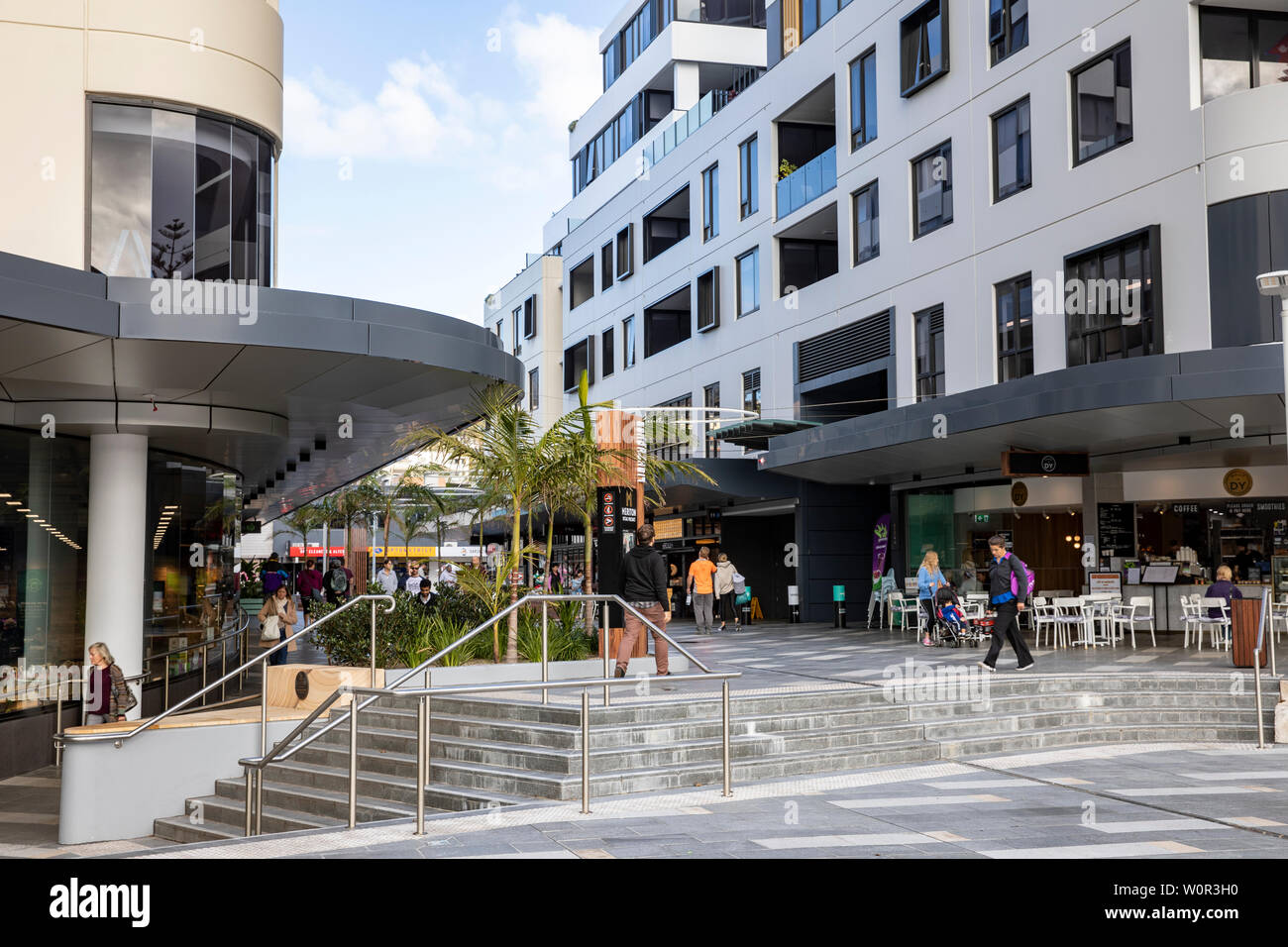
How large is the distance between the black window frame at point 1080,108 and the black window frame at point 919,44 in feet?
12.9

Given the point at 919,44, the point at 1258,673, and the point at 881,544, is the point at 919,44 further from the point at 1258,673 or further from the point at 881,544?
the point at 1258,673

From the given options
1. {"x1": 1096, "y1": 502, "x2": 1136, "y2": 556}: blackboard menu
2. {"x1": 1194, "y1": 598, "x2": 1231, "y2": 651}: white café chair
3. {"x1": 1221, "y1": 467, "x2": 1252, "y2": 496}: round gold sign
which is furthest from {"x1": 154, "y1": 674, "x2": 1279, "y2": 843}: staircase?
{"x1": 1096, "y1": 502, "x2": 1136, "y2": 556}: blackboard menu

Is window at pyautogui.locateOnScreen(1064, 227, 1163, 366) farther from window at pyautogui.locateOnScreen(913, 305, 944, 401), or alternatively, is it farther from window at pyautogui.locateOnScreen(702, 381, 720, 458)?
window at pyautogui.locateOnScreen(702, 381, 720, 458)

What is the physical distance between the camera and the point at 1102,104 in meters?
20.3

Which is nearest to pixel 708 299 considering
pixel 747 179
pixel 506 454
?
pixel 747 179

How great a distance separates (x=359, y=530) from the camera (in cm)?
5725

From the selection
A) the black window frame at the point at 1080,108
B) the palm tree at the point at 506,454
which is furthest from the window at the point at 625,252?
the palm tree at the point at 506,454

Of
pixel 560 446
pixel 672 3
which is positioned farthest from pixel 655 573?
pixel 672 3

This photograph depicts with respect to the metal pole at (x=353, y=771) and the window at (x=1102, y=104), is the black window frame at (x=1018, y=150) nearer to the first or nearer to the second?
the window at (x=1102, y=104)

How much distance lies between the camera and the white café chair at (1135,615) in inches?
770

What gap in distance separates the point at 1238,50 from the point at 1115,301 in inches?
159

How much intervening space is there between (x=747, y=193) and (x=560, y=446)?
1899cm

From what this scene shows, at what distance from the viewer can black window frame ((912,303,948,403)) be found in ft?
81.0

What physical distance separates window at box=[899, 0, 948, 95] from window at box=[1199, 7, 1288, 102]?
6.70 metres
